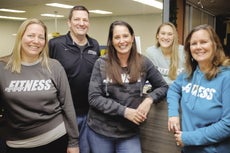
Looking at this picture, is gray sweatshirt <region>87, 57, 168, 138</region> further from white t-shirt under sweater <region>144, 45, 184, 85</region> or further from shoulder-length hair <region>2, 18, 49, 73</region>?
white t-shirt under sweater <region>144, 45, 184, 85</region>

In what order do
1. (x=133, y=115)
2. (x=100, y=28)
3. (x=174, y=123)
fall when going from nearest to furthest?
(x=174, y=123) < (x=133, y=115) < (x=100, y=28)

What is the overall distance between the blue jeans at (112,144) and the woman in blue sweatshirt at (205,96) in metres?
0.34

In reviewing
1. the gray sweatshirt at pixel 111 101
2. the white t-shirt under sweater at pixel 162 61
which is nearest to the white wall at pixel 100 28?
the white t-shirt under sweater at pixel 162 61

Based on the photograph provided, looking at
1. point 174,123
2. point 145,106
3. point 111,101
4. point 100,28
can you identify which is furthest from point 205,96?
point 100,28

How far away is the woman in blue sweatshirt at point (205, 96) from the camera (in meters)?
1.29

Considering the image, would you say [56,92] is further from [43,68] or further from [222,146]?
[222,146]

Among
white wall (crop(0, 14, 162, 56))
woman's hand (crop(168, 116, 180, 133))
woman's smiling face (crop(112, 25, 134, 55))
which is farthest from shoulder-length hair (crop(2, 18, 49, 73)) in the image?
white wall (crop(0, 14, 162, 56))

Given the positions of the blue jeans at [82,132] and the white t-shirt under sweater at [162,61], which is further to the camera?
the white t-shirt under sweater at [162,61]

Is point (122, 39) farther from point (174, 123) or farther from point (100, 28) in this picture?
point (100, 28)

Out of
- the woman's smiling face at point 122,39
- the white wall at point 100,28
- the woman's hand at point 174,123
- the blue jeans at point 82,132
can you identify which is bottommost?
the blue jeans at point 82,132

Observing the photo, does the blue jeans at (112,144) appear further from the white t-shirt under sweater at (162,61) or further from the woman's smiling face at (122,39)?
the white t-shirt under sweater at (162,61)

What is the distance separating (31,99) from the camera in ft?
5.09

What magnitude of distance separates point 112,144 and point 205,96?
704 millimetres

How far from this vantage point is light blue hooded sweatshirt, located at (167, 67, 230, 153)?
1274 millimetres
